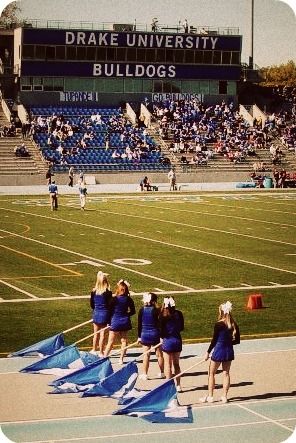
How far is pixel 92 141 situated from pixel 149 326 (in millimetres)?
40357

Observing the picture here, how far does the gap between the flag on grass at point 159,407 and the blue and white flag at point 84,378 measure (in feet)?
3.04

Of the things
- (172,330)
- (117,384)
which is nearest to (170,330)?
(172,330)

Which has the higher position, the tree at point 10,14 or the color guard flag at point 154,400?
the tree at point 10,14

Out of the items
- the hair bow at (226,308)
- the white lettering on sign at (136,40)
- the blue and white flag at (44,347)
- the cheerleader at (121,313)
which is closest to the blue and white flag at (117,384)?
the cheerleader at (121,313)

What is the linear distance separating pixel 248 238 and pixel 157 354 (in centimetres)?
1687

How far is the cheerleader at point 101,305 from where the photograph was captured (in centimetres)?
1542

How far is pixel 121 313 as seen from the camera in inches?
602

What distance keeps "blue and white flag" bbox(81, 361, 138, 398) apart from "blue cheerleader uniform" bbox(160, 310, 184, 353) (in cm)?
50

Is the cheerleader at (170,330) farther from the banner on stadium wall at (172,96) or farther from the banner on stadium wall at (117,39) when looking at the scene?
the banner on stadium wall at (172,96)

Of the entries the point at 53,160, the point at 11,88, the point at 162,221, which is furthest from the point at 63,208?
the point at 11,88

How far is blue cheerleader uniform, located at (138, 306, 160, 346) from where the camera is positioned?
14305 mm

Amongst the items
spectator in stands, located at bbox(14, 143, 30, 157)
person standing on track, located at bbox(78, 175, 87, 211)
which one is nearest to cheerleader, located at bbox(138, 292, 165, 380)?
person standing on track, located at bbox(78, 175, 87, 211)

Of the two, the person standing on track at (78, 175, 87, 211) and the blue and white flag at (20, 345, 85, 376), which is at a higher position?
the person standing on track at (78, 175, 87, 211)

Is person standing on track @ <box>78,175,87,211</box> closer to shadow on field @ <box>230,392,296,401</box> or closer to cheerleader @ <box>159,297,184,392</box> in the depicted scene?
cheerleader @ <box>159,297,184,392</box>
